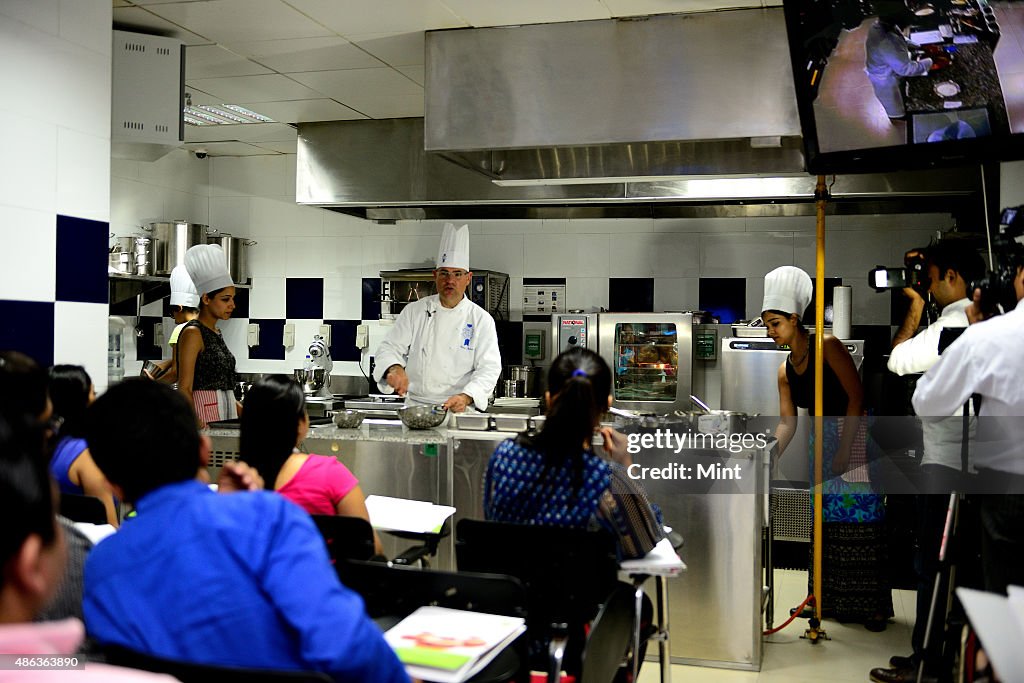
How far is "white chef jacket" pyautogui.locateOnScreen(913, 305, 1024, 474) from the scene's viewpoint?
2.84 m

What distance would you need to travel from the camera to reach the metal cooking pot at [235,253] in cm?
720

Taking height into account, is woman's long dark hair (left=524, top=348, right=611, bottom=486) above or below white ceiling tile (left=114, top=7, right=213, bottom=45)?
below

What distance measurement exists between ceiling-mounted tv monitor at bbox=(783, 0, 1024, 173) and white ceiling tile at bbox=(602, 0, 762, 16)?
2.09 ft

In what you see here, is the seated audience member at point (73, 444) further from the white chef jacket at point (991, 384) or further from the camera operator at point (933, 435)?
the camera operator at point (933, 435)

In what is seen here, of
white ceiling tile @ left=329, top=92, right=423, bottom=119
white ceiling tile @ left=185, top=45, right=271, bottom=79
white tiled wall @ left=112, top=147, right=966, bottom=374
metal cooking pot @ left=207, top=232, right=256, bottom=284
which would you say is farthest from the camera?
metal cooking pot @ left=207, top=232, right=256, bottom=284

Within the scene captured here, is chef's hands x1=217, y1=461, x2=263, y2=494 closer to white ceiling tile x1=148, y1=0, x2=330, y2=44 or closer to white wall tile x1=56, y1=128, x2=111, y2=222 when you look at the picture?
white wall tile x1=56, y1=128, x2=111, y2=222

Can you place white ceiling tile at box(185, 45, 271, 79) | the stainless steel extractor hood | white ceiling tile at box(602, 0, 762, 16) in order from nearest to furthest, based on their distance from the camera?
white ceiling tile at box(602, 0, 762, 16) → the stainless steel extractor hood → white ceiling tile at box(185, 45, 271, 79)

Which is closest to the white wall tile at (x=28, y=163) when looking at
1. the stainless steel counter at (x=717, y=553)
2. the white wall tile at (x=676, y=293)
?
the stainless steel counter at (x=717, y=553)

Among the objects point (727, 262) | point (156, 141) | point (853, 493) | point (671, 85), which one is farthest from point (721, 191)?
point (156, 141)

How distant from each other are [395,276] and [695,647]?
3751mm

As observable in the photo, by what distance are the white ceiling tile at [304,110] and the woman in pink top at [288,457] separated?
350 centimetres

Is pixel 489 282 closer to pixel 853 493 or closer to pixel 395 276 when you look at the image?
pixel 395 276

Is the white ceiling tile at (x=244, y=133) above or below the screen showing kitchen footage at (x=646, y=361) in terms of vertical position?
above

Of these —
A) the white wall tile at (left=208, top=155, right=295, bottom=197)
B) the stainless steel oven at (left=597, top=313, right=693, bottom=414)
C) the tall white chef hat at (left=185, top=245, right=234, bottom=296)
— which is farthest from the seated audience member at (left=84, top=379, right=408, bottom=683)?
the white wall tile at (left=208, top=155, right=295, bottom=197)
